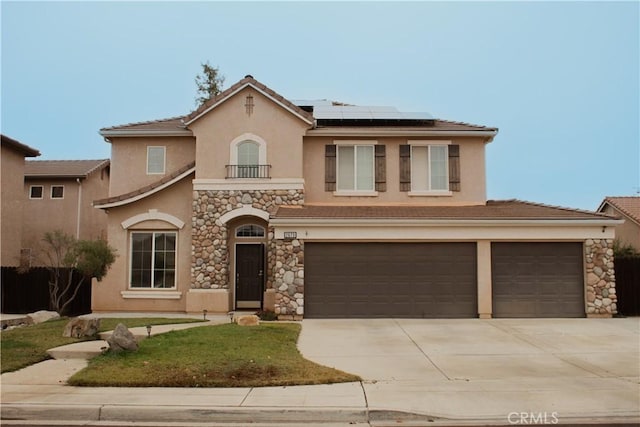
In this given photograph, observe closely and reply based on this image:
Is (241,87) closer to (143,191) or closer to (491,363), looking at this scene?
(143,191)

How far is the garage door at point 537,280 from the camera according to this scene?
698 inches

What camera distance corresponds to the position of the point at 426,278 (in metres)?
17.8

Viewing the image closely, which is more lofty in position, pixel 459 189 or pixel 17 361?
pixel 459 189

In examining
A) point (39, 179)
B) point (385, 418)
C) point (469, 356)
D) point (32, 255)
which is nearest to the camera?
point (385, 418)

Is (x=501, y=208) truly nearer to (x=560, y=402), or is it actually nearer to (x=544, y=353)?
(x=544, y=353)

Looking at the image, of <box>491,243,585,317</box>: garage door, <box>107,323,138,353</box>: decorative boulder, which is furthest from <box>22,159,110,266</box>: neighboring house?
<box>491,243,585,317</box>: garage door

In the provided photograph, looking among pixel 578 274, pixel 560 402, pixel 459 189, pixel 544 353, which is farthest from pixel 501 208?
pixel 560 402

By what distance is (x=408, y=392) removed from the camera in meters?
8.70

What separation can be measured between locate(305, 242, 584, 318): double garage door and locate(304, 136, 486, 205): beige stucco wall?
3.01 meters

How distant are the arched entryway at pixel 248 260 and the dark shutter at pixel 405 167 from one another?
5394 mm

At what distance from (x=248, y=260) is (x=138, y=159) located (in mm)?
6038

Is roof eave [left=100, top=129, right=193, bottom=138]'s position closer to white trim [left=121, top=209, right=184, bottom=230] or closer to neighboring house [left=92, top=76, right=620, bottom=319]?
neighboring house [left=92, top=76, right=620, bottom=319]

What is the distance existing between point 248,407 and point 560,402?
15.1 feet

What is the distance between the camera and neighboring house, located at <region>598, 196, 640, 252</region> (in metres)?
27.7
